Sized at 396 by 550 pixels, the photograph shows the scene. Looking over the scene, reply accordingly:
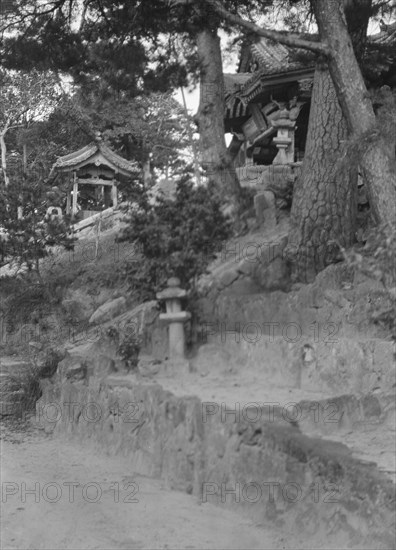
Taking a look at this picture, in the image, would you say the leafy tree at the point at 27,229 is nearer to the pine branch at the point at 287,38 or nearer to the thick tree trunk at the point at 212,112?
the thick tree trunk at the point at 212,112

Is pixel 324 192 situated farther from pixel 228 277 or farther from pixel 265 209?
pixel 265 209

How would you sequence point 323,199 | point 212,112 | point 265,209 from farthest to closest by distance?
point 265,209 → point 212,112 → point 323,199

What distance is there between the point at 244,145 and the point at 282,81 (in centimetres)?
457

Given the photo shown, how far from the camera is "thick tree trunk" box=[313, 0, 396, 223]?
6867 mm

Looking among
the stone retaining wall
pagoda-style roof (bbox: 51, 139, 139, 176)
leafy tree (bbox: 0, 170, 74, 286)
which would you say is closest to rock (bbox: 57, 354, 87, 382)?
the stone retaining wall

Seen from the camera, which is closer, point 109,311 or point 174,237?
point 174,237

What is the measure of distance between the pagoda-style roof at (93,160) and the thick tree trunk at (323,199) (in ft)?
41.1

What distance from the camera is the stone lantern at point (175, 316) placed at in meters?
7.03

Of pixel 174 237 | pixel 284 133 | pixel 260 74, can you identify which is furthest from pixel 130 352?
pixel 284 133

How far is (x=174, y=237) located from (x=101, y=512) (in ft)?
9.68

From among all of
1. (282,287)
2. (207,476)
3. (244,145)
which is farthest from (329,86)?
(244,145)

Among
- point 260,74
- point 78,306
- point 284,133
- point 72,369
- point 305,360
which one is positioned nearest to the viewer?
point 305,360

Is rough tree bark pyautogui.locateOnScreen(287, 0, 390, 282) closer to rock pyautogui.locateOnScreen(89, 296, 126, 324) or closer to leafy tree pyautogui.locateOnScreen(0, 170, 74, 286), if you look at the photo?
rock pyautogui.locateOnScreen(89, 296, 126, 324)

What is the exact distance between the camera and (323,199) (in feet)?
29.1
